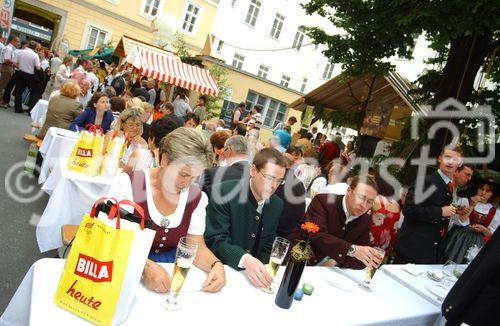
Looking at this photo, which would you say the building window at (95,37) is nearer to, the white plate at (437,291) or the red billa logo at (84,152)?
the red billa logo at (84,152)

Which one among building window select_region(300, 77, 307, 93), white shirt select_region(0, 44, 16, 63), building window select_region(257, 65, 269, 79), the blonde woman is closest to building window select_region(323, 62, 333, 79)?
building window select_region(300, 77, 307, 93)

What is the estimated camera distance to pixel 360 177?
9.10 feet

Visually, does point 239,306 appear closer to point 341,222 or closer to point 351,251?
point 351,251

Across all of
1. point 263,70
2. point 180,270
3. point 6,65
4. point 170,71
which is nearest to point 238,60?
point 263,70

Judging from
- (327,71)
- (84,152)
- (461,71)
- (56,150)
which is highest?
(327,71)

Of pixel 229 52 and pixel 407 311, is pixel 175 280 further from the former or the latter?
pixel 229 52

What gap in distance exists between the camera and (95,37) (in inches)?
862

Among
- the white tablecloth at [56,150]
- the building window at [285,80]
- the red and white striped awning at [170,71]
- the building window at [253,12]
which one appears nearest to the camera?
the white tablecloth at [56,150]

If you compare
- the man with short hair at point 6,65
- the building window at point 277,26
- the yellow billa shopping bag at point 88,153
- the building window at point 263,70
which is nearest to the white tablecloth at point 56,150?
the yellow billa shopping bag at point 88,153

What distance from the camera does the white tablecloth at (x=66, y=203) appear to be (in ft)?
10.7

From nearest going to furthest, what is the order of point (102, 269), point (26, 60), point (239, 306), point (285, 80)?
point (102, 269) < point (239, 306) < point (26, 60) < point (285, 80)

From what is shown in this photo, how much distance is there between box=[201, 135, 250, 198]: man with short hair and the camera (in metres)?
3.36

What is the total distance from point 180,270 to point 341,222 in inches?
67.7

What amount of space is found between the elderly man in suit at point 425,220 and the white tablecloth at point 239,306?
1.47m
